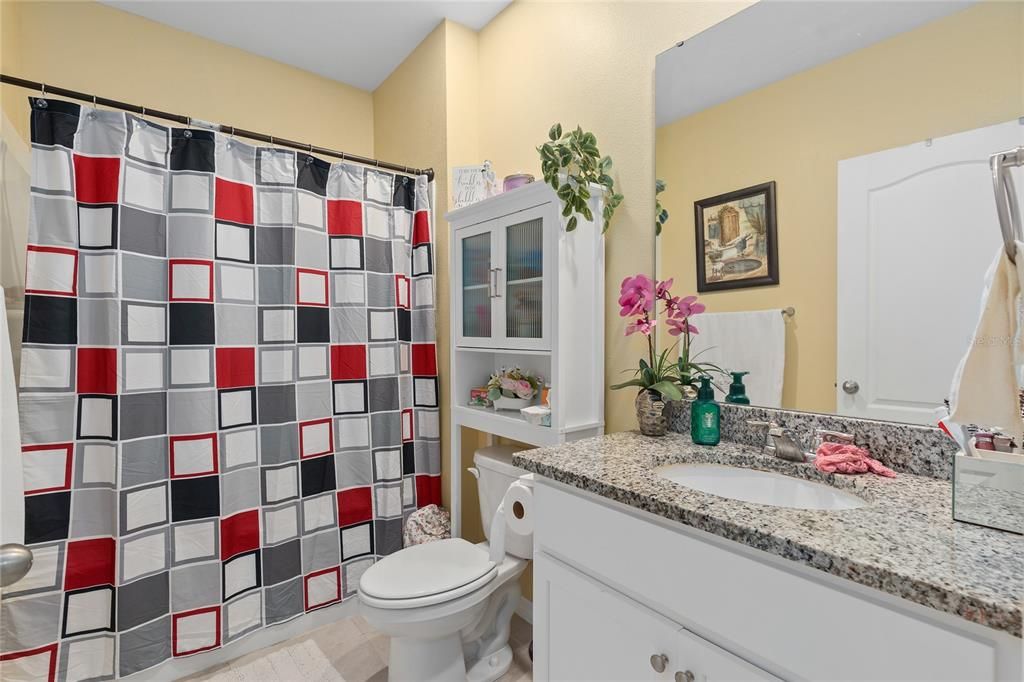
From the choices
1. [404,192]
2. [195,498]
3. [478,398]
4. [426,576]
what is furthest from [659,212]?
[195,498]

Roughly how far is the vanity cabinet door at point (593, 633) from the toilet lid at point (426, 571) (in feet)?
1.40

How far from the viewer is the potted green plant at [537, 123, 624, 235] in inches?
57.8

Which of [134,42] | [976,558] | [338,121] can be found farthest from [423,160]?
[976,558]

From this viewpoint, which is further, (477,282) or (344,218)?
(344,218)

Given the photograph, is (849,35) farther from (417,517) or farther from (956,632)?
(417,517)

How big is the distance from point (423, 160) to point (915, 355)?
208 centimetres

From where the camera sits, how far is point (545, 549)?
3.59ft

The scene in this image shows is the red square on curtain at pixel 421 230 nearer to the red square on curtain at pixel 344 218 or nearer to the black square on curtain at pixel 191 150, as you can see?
the red square on curtain at pixel 344 218

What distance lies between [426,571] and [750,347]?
121cm

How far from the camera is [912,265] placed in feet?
3.22

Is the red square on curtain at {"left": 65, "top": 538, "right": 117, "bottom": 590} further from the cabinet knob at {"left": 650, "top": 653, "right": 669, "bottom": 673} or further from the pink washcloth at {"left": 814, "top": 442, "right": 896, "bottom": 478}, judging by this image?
the pink washcloth at {"left": 814, "top": 442, "right": 896, "bottom": 478}

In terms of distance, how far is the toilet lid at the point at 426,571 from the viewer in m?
1.42

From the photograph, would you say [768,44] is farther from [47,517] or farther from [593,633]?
[47,517]

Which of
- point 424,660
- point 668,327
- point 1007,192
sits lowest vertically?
point 424,660
